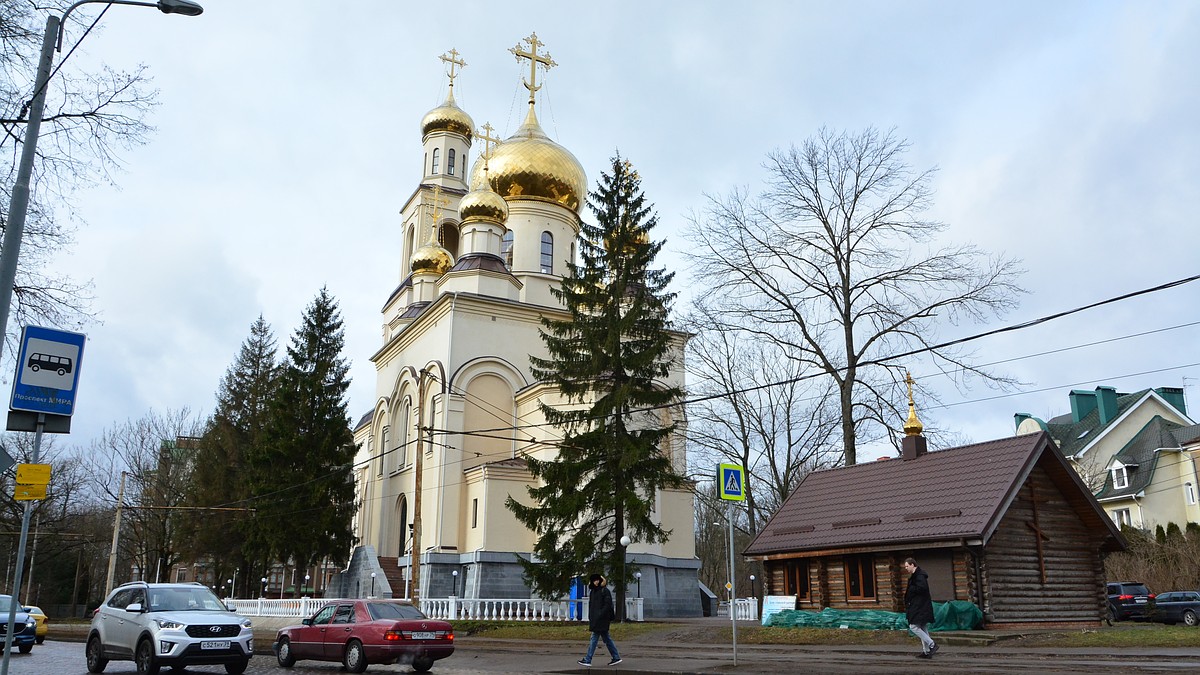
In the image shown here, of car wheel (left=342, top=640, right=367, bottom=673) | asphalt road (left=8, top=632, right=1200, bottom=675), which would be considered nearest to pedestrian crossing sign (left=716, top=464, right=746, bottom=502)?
asphalt road (left=8, top=632, right=1200, bottom=675)

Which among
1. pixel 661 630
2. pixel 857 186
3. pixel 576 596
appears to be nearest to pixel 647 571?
pixel 576 596

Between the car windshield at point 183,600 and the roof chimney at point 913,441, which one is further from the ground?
the roof chimney at point 913,441

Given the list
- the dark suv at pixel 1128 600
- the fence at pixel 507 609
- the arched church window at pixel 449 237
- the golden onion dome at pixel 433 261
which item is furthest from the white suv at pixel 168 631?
the arched church window at pixel 449 237

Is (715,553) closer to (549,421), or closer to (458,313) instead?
(458,313)

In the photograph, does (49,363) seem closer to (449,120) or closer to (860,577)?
(860,577)

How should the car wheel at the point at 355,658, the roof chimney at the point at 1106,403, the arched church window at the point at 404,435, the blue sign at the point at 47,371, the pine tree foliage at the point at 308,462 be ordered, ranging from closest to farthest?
the blue sign at the point at 47,371 < the car wheel at the point at 355,658 < the pine tree foliage at the point at 308,462 < the arched church window at the point at 404,435 < the roof chimney at the point at 1106,403

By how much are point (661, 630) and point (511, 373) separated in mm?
16924

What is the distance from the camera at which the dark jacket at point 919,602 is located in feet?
44.8

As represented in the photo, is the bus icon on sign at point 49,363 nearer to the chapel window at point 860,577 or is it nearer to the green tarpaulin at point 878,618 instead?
the green tarpaulin at point 878,618

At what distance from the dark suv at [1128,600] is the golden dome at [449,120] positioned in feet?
126

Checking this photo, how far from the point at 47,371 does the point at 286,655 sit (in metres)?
8.53

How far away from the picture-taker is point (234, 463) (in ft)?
132

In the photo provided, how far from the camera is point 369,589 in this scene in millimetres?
34094

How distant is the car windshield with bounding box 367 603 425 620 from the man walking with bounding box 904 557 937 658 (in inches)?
309
